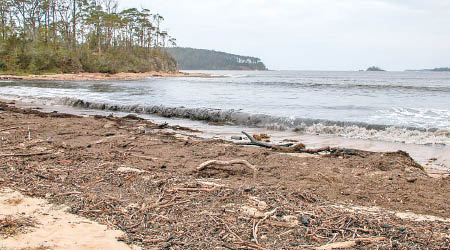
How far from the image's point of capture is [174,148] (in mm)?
5137

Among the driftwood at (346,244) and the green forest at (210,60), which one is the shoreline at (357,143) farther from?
the green forest at (210,60)

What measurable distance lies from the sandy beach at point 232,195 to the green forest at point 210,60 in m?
184

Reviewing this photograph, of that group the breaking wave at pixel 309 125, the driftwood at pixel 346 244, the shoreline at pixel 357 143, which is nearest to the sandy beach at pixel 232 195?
the driftwood at pixel 346 244

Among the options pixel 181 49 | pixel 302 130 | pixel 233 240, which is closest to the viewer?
pixel 233 240

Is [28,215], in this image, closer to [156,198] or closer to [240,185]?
[156,198]

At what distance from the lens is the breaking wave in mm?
7531

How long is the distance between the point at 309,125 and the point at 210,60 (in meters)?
187

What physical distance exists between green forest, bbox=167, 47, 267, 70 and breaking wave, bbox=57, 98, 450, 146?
176587 mm

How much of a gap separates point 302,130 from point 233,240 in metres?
6.98

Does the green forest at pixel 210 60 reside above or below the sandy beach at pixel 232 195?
above

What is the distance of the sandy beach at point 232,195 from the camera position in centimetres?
222

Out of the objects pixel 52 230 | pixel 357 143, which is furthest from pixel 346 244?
pixel 357 143

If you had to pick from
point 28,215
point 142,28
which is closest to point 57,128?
point 28,215

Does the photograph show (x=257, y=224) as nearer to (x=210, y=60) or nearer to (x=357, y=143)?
(x=357, y=143)
